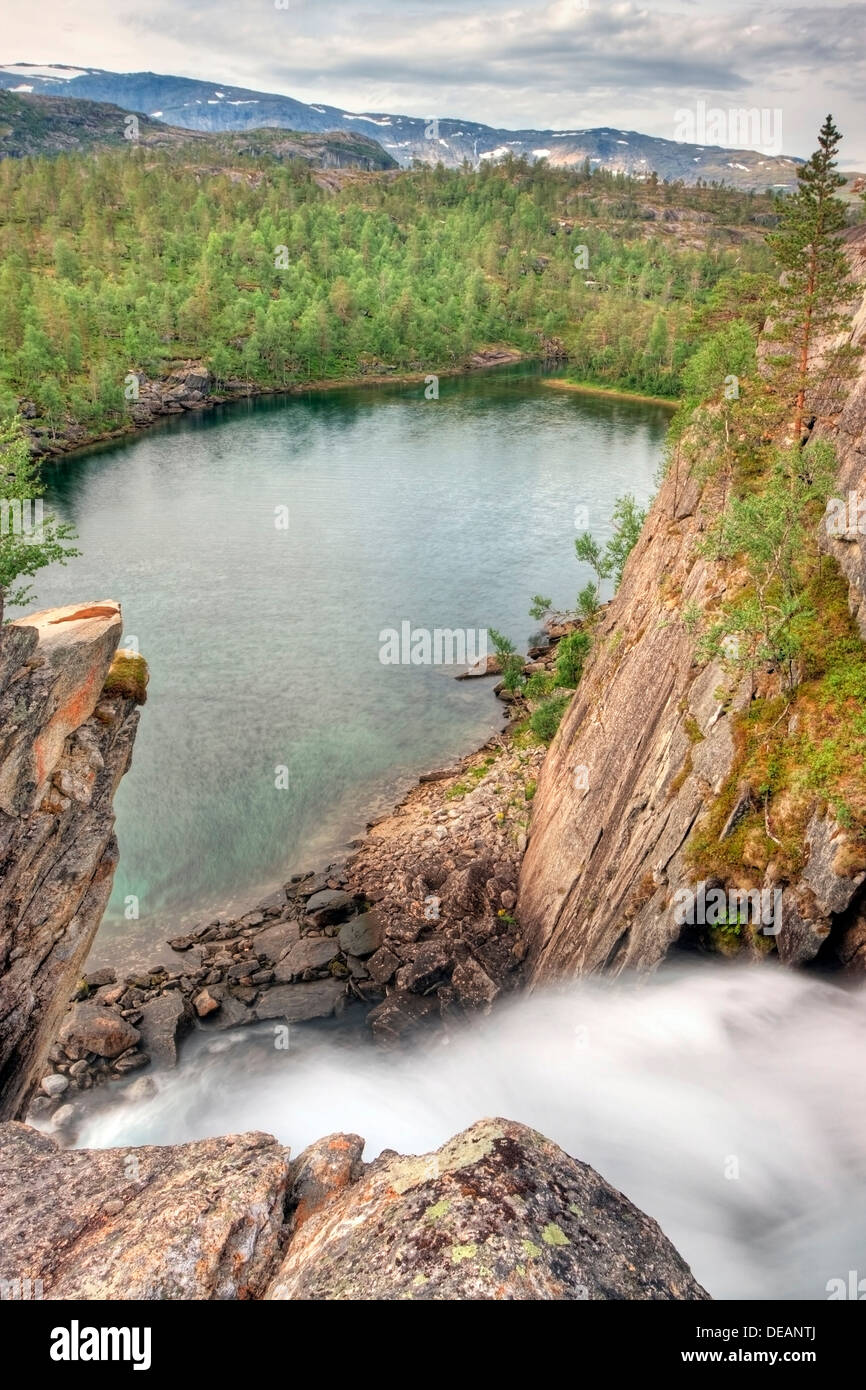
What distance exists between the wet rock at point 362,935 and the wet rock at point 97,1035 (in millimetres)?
8430

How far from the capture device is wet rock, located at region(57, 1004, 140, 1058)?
2827 cm

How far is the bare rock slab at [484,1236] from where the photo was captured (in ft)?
30.9

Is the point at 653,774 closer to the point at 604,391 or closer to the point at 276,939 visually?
the point at 276,939

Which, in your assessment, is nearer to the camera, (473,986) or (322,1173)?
(322,1173)

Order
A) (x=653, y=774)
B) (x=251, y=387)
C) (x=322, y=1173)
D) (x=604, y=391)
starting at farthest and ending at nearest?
1. (x=604, y=391)
2. (x=251, y=387)
3. (x=653, y=774)
4. (x=322, y=1173)

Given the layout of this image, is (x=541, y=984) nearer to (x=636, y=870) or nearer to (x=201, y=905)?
(x=636, y=870)

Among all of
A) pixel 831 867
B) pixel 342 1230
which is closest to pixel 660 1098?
pixel 831 867

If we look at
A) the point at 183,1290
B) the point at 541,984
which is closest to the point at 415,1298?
the point at 183,1290

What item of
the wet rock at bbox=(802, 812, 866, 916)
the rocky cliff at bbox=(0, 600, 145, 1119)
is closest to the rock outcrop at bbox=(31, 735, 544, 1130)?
the rocky cliff at bbox=(0, 600, 145, 1119)

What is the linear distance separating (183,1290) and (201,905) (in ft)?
86.6

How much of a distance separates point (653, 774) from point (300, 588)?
46952mm

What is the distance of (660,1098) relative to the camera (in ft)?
66.7

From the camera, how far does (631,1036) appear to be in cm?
2244

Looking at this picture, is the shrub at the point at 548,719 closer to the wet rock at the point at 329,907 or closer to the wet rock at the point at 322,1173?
the wet rock at the point at 329,907
